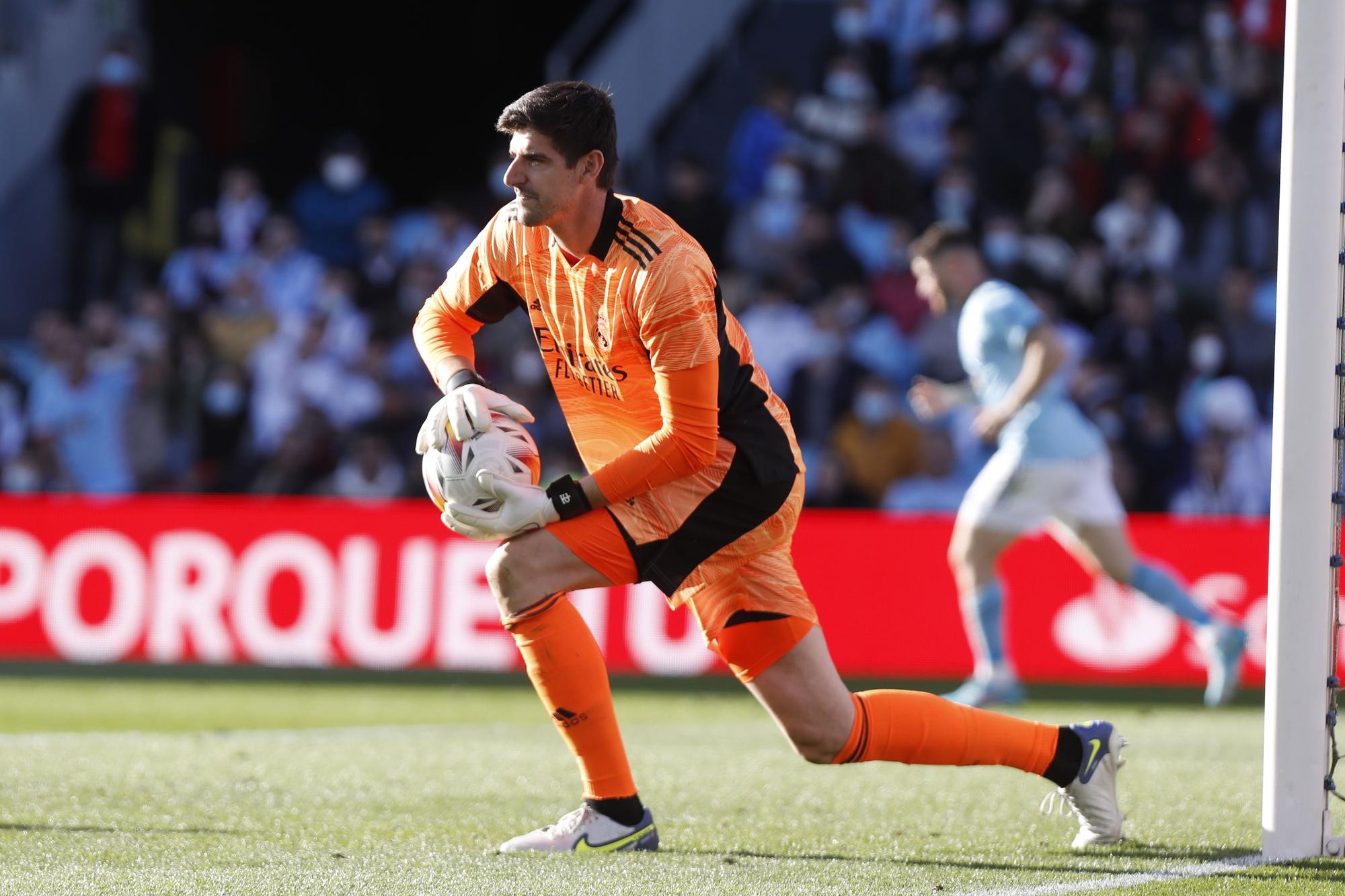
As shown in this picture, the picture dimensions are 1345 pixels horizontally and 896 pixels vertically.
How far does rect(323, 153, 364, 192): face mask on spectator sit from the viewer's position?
15562 mm

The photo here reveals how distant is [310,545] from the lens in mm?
10734

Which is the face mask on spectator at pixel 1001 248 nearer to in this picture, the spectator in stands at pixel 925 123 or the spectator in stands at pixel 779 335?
the spectator in stands at pixel 925 123

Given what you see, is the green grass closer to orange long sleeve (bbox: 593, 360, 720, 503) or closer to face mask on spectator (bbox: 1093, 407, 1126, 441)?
orange long sleeve (bbox: 593, 360, 720, 503)

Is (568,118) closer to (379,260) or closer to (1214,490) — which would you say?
(1214,490)

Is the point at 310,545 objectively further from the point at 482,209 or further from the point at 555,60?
the point at 555,60

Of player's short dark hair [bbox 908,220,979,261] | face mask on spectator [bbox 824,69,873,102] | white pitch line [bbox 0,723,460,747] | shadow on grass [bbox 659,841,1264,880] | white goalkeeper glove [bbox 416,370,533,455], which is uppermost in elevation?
face mask on spectator [bbox 824,69,873,102]

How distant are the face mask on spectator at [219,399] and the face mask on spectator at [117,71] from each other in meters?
3.63

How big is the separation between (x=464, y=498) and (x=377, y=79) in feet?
50.3

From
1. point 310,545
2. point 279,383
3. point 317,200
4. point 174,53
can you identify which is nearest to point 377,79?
point 174,53

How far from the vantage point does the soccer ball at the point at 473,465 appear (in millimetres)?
4570

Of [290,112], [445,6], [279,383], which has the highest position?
[445,6]

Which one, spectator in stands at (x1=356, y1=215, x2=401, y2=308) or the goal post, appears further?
spectator in stands at (x1=356, y1=215, x2=401, y2=308)

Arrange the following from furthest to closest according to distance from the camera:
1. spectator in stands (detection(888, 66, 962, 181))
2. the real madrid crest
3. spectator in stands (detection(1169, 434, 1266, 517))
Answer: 1. spectator in stands (detection(888, 66, 962, 181))
2. spectator in stands (detection(1169, 434, 1266, 517))
3. the real madrid crest

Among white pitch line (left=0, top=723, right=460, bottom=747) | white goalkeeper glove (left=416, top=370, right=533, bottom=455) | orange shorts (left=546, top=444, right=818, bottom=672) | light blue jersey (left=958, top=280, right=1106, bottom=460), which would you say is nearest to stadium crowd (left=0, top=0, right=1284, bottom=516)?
light blue jersey (left=958, top=280, right=1106, bottom=460)
